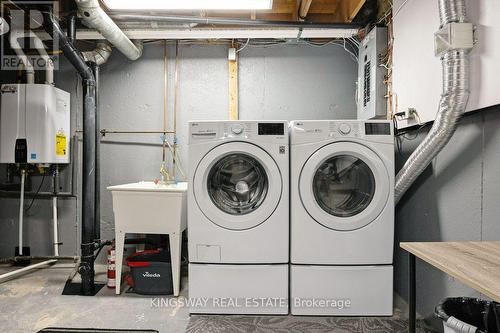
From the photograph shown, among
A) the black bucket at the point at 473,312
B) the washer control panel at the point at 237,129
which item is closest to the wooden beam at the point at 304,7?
the washer control panel at the point at 237,129

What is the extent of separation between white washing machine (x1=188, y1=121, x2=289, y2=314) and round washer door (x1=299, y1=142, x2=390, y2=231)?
15 cm

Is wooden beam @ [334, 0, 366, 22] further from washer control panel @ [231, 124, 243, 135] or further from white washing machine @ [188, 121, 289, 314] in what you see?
washer control panel @ [231, 124, 243, 135]

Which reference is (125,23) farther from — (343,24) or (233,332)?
(233,332)

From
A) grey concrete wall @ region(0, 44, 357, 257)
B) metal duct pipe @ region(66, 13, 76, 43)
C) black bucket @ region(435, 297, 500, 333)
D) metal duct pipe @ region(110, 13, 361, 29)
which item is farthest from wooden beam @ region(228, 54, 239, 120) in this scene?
black bucket @ region(435, 297, 500, 333)

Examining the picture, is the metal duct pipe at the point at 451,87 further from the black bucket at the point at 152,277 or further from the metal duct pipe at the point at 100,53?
the metal duct pipe at the point at 100,53

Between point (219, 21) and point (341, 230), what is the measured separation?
74.8 inches

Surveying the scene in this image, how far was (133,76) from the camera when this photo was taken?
2.87 meters

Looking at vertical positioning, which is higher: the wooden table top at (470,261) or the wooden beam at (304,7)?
the wooden beam at (304,7)

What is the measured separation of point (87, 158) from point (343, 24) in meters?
2.38

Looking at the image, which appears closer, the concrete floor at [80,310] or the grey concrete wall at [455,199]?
the grey concrete wall at [455,199]

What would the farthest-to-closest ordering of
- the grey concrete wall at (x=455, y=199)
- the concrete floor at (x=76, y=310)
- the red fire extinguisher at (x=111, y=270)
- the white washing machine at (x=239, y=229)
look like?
the red fire extinguisher at (x=111, y=270)
the white washing machine at (x=239, y=229)
the concrete floor at (x=76, y=310)
the grey concrete wall at (x=455, y=199)

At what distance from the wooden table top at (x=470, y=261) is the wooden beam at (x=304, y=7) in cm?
207

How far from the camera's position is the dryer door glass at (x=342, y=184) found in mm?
1896

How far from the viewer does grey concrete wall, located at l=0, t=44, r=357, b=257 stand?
2855 mm
